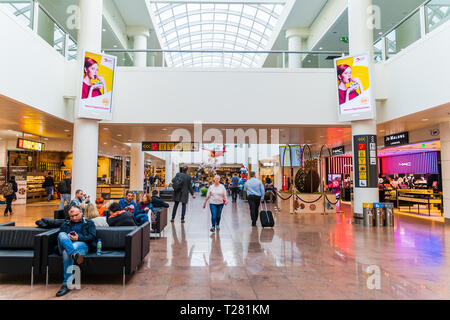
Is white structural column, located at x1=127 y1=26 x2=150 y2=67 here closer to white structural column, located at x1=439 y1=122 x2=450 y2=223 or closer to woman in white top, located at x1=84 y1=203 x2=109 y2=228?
woman in white top, located at x1=84 y1=203 x2=109 y2=228

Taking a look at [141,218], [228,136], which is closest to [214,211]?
[141,218]

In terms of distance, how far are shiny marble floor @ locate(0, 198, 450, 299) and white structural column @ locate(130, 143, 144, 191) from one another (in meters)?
10.8

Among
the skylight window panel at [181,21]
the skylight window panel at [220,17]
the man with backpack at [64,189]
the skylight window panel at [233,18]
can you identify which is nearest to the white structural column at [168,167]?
the skylight window panel at [181,21]

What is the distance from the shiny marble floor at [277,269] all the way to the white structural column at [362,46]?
1.76m

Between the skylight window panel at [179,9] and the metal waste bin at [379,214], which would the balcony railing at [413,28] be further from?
the skylight window panel at [179,9]

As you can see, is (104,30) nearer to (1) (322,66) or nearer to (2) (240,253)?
(1) (322,66)

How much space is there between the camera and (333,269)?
445 cm

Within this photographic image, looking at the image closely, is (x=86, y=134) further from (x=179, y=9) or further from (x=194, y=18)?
(x=194, y=18)

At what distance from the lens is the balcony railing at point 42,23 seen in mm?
A: 6801

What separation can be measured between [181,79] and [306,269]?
7.62 m

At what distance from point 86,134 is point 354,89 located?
8810 mm

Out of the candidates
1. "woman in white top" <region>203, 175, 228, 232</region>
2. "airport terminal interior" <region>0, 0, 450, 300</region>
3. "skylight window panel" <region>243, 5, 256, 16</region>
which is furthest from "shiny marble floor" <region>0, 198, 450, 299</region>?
"skylight window panel" <region>243, 5, 256, 16</region>

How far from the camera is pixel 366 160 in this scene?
9.16 meters
